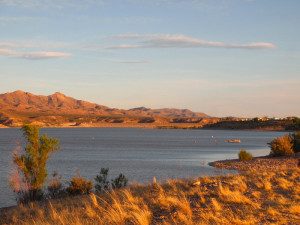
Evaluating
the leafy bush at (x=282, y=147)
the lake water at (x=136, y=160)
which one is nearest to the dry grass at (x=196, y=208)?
the lake water at (x=136, y=160)

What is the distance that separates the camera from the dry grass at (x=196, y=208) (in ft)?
35.4

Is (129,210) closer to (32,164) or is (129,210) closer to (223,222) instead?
(223,222)

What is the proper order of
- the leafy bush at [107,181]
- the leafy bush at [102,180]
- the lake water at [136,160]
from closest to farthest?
the leafy bush at [102,180] → the leafy bush at [107,181] → the lake water at [136,160]

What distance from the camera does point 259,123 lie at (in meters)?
199

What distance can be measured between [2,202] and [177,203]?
1276 centimetres

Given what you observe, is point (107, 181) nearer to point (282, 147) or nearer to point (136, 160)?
point (282, 147)

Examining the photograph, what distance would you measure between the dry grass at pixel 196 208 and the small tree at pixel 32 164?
3.90 metres

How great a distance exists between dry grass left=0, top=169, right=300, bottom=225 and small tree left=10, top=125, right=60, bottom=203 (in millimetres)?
3899

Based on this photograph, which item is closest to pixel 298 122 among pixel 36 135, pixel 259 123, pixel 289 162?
pixel 259 123

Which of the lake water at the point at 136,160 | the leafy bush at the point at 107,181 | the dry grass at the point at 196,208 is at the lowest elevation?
the lake water at the point at 136,160

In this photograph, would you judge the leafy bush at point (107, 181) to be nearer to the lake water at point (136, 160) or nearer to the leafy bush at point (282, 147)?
the lake water at point (136, 160)

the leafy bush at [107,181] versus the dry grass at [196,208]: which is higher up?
the dry grass at [196,208]

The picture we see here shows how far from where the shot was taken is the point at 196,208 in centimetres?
1212

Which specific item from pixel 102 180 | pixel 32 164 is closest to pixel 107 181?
pixel 102 180
